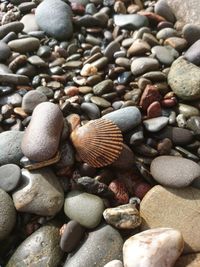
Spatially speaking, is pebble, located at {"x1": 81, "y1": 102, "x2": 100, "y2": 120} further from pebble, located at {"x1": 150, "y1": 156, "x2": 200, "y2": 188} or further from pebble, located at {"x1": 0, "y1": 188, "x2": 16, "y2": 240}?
pebble, located at {"x1": 0, "y1": 188, "x2": 16, "y2": 240}

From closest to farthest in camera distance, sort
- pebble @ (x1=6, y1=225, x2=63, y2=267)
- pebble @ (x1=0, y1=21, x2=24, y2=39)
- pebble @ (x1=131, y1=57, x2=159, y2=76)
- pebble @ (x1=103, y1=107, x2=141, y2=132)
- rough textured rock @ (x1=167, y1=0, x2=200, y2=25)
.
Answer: pebble @ (x1=6, y1=225, x2=63, y2=267), pebble @ (x1=103, y1=107, x2=141, y2=132), pebble @ (x1=131, y1=57, x2=159, y2=76), pebble @ (x1=0, y1=21, x2=24, y2=39), rough textured rock @ (x1=167, y1=0, x2=200, y2=25)

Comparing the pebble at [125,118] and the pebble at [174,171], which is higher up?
the pebble at [125,118]

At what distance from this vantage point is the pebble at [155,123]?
227cm

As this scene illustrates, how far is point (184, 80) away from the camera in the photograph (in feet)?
7.81

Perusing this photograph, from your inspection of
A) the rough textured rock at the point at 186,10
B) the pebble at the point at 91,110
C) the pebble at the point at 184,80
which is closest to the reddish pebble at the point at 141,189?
the pebble at the point at 91,110

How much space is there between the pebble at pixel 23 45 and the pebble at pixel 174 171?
1021mm

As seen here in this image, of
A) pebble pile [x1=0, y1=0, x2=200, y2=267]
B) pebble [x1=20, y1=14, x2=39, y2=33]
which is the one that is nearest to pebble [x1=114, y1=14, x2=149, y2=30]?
pebble pile [x1=0, y1=0, x2=200, y2=267]

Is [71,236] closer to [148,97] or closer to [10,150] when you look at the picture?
[10,150]

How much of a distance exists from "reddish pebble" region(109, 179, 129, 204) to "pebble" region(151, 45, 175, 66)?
0.78m

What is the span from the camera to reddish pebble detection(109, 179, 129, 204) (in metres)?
2.13

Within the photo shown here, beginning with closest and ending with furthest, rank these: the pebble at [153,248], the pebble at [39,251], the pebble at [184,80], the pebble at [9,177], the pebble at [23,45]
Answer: the pebble at [153,248] → the pebble at [39,251] → the pebble at [9,177] → the pebble at [184,80] → the pebble at [23,45]

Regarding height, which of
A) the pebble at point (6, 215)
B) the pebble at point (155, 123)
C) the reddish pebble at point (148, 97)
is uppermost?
the reddish pebble at point (148, 97)

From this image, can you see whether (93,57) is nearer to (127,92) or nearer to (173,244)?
(127,92)

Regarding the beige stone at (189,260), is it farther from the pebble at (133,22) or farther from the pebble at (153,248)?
the pebble at (133,22)
